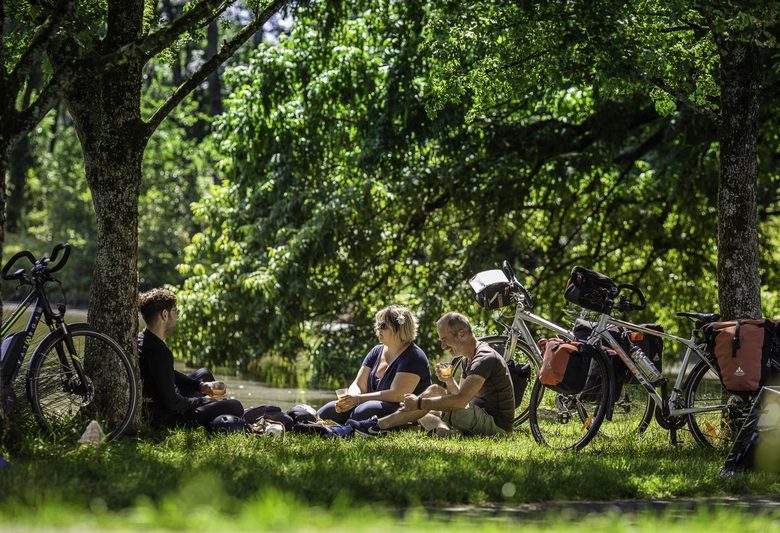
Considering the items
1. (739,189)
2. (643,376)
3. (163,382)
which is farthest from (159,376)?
(739,189)

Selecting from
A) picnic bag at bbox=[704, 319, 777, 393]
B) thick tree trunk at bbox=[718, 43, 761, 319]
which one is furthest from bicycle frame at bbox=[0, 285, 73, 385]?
thick tree trunk at bbox=[718, 43, 761, 319]

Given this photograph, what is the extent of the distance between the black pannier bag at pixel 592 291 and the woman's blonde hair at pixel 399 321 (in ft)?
4.74

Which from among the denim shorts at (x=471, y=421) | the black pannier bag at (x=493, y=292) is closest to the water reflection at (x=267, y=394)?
the black pannier bag at (x=493, y=292)

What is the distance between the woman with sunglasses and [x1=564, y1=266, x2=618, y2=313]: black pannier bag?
1477 millimetres

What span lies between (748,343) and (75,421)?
4769mm

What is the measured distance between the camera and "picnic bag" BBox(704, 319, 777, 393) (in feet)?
25.6

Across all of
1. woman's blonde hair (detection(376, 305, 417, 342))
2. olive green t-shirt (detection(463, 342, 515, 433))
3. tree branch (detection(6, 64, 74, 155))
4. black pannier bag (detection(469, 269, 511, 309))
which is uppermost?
tree branch (detection(6, 64, 74, 155))

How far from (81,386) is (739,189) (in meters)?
5.47

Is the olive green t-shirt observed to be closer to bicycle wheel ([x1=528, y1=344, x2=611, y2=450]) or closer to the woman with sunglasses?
bicycle wheel ([x1=528, y1=344, x2=611, y2=450])

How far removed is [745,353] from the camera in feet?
25.8

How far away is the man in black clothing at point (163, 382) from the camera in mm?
8367

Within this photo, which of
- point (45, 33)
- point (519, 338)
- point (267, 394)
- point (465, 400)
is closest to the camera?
point (45, 33)

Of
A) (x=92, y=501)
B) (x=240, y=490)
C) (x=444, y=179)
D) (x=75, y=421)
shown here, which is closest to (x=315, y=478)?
(x=240, y=490)

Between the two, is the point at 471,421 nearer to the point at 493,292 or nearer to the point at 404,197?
the point at 493,292
